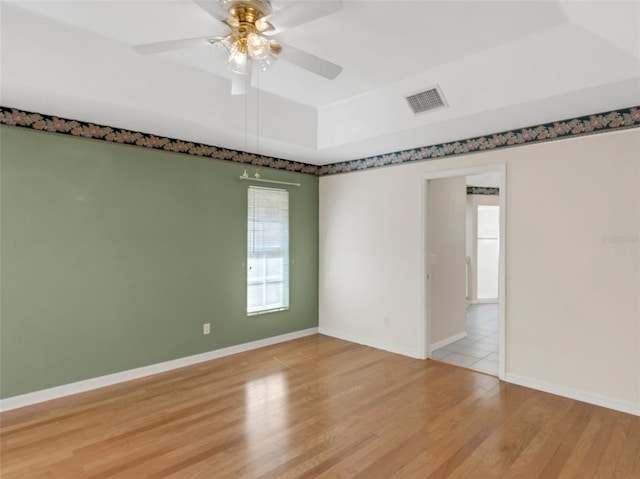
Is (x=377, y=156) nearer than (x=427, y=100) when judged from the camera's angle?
No

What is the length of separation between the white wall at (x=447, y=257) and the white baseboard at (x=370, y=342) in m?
0.40

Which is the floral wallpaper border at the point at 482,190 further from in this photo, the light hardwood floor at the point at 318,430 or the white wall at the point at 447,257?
the light hardwood floor at the point at 318,430

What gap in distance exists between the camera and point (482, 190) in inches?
313

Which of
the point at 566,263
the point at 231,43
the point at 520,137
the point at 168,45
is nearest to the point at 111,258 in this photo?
the point at 168,45

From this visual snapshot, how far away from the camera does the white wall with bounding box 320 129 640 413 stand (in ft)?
9.96

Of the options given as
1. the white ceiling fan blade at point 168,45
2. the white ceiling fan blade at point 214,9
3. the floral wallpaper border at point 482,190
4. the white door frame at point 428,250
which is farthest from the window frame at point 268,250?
the floral wallpaper border at point 482,190

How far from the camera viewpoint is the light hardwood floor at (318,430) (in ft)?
7.57

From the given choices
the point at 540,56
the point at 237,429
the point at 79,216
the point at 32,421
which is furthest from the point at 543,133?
the point at 32,421

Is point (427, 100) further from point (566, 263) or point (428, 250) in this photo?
point (566, 263)

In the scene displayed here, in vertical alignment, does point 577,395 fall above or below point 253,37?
below

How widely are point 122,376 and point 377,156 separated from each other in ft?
12.3

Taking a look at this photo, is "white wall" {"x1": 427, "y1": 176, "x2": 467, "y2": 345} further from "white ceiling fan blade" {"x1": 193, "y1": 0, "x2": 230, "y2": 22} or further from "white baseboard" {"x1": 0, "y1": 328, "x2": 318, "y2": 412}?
"white ceiling fan blade" {"x1": 193, "y1": 0, "x2": 230, "y2": 22}

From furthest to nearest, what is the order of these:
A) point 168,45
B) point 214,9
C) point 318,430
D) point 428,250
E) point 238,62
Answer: point 428,250 → point 318,430 → point 238,62 → point 168,45 → point 214,9

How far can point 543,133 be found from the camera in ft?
11.3
